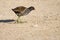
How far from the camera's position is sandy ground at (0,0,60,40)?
956cm

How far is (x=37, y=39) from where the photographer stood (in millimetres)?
9234

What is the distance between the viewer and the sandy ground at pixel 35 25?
9.56 metres

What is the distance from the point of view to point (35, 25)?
35.8ft

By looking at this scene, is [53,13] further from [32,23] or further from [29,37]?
[29,37]

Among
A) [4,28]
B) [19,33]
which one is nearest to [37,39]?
[19,33]

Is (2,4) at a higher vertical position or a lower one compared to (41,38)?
higher

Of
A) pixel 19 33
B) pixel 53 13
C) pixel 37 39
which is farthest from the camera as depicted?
pixel 53 13

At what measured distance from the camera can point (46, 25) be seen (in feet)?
36.1

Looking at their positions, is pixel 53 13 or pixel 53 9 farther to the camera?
pixel 53 9

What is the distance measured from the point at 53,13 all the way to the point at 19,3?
3.07 metres

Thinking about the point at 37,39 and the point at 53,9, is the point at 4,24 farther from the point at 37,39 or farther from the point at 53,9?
the point at 53,9

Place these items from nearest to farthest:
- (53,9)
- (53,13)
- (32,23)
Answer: (32,23), (53,13), (53,9)

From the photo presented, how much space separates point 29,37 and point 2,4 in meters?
6.39

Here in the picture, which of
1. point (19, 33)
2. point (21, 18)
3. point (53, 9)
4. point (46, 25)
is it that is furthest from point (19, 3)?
point (19, 33)
